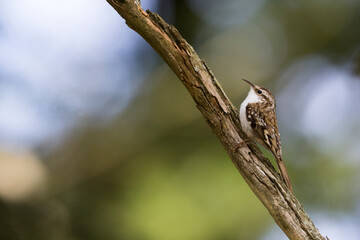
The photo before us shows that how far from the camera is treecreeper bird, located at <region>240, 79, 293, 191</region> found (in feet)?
9.17

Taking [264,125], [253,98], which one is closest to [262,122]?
[264,125]

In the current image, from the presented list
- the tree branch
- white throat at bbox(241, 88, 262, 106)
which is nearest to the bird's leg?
the tree branch

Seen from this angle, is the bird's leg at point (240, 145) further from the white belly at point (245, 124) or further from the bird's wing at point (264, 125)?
the bird's wing at point (264, 125)

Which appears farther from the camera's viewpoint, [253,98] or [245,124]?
[253,98]

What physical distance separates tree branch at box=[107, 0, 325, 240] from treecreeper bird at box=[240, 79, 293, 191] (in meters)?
0.16

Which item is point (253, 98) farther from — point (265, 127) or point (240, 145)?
point (240, 145)

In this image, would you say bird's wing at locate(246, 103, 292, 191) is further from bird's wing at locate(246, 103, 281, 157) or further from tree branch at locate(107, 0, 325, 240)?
tree branch at locate(107, 0, 325, 240)

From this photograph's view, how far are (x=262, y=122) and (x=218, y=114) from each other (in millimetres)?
693

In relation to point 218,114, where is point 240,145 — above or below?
below

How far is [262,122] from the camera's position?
317cm

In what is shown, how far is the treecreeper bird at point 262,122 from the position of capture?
2794 mm

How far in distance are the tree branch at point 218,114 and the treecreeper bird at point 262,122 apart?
0.51 feet

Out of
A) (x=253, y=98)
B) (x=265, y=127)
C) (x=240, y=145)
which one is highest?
(x=253, y=98)

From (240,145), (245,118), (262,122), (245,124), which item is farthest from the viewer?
(262,122)
